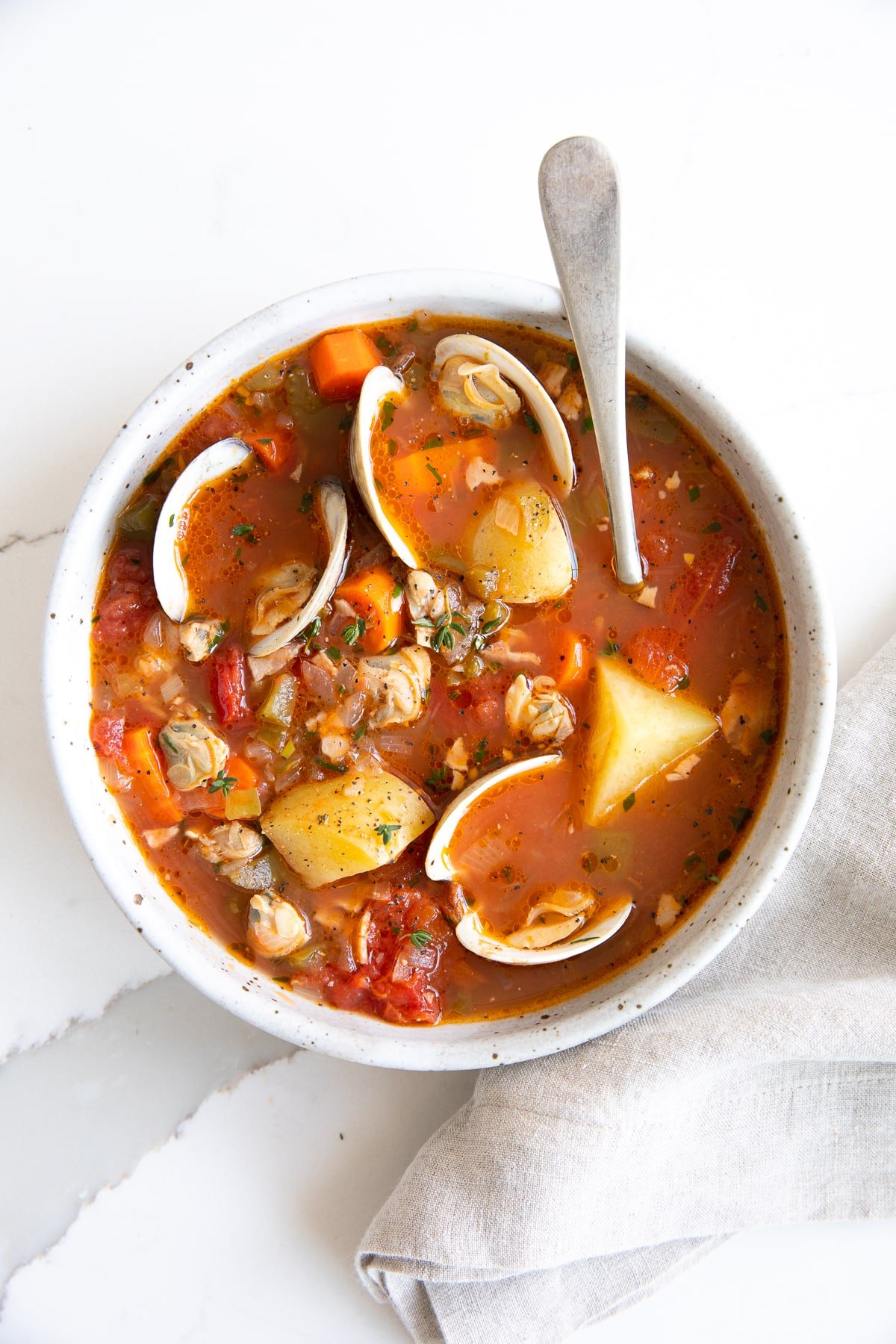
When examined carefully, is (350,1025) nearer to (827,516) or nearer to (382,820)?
(382,820)

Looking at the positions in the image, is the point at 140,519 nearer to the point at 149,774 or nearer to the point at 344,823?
the point at 149,774

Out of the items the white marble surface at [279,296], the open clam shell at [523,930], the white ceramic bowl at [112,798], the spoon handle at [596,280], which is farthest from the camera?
the white marble surface at [279,296]

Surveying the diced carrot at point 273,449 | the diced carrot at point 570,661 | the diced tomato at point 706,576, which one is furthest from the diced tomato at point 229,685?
the diced tomato at point 706,576

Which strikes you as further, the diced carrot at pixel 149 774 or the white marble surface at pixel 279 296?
the white marble surface at pixel 279 296

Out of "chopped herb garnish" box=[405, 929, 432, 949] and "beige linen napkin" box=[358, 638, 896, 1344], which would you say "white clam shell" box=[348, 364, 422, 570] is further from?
"beige linen napkin" box=[358, 638, 896, 1344]

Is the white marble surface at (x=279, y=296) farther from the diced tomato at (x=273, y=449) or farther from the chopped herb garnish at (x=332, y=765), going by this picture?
the chopped herb garnish at (x=332, y=765)

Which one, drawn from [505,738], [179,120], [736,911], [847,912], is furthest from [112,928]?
[179,120]
